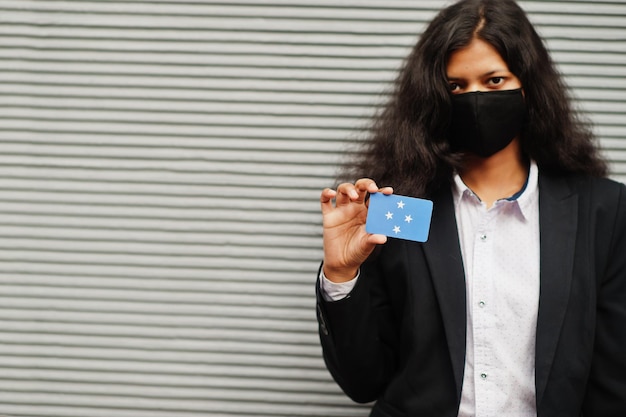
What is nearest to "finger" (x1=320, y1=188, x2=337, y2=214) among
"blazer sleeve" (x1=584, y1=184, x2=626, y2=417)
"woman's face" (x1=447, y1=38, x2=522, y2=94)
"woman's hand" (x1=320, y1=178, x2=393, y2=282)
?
"woman's hand" (x1=320, y1=178, x2=393, y2=282)

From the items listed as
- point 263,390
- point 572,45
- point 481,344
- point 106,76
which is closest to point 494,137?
point 481,344

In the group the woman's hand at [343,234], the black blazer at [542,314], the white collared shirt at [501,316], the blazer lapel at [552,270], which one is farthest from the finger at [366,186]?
the blazer lapel at [552,270]

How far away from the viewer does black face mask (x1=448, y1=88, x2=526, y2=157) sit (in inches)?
75.0

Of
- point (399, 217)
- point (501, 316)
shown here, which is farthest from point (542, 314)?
point (399, 217)

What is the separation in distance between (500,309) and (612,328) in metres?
0.37

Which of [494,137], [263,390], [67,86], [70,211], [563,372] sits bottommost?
[263,390]

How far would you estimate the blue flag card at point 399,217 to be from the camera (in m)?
1.78

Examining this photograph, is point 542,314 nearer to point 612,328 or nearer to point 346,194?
point 612,328

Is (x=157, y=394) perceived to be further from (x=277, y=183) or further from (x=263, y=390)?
(x=277, y=183)

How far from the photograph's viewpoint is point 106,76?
8.82 feet

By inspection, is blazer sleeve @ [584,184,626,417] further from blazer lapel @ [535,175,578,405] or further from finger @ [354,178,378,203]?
finger @ [354,178,378,203]

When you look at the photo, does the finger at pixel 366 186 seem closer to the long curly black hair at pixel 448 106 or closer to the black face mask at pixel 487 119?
the long curly black hair at pixel 448 106

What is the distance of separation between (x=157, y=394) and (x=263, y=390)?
0.49 m

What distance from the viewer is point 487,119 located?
6.27 feet
